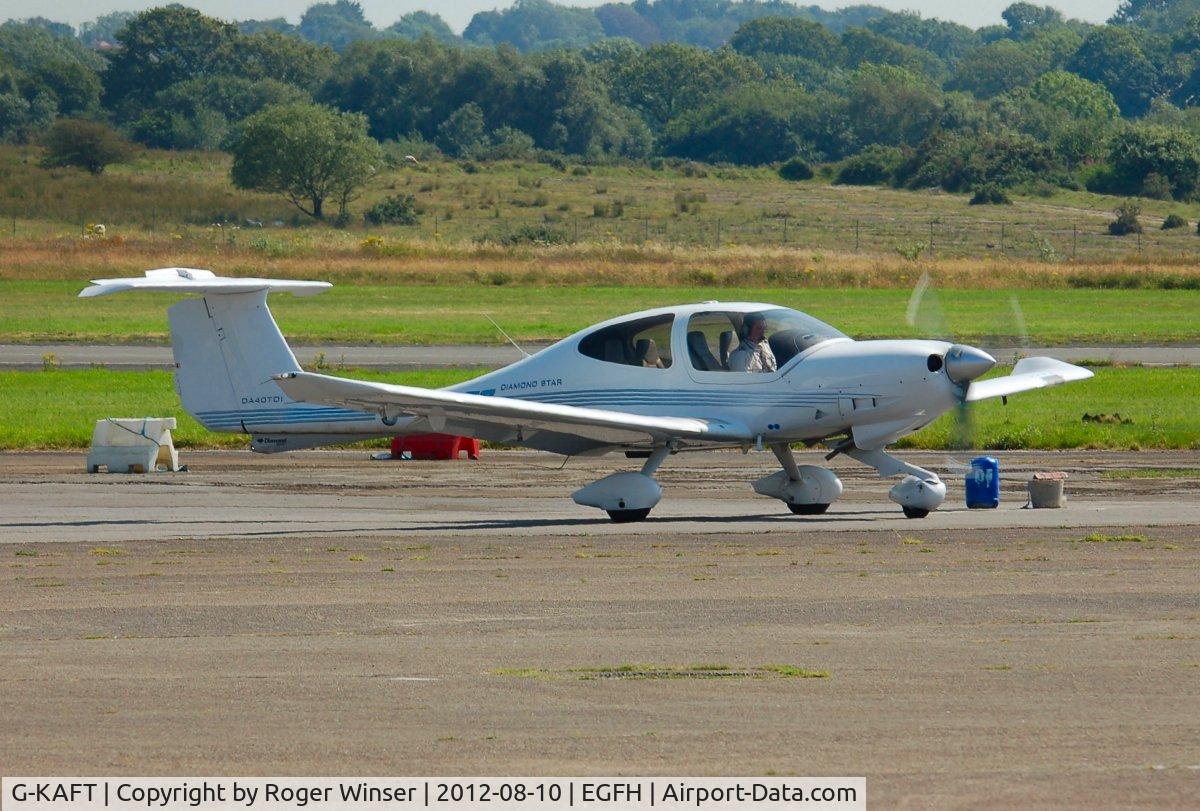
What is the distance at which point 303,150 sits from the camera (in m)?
94.9

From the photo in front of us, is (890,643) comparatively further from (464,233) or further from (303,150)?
(303,150)

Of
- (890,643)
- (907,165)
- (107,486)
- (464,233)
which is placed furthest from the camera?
(907,165)

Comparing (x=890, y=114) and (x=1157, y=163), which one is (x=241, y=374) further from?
(x=890, y=114)

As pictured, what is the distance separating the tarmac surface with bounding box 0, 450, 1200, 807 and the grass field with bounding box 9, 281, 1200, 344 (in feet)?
79.7

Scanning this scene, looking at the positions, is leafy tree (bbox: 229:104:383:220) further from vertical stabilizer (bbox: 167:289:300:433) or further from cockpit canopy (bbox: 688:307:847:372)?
cockpit canopy (bbox: 688:307:847:372)

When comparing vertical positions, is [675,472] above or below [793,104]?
below

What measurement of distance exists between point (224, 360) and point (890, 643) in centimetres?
911

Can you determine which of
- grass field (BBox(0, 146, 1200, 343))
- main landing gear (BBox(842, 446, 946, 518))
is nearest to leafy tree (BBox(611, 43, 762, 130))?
grass field (BBox(0, 146, 1200, 343))

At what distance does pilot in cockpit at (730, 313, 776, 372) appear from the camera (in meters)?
16.8

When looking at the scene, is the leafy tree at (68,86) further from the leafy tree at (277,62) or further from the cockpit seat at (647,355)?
the cockpit seat at (647,355)

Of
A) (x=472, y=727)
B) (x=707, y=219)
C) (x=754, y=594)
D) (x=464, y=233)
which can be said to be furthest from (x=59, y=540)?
(x=707, y=219)

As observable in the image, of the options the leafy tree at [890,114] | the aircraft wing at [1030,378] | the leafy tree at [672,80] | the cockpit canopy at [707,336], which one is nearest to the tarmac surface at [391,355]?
the aircraft wing at [1030,378]

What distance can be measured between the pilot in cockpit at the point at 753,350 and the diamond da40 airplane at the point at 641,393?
1 centimetres

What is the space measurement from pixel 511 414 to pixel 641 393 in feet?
4.94
